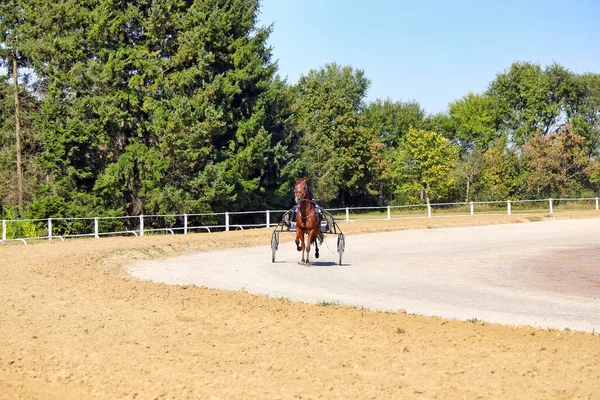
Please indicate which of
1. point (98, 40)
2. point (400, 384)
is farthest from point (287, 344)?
point (98, 40)

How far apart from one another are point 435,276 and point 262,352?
11.8 meters

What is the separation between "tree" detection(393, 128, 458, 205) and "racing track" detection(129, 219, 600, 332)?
43653mm

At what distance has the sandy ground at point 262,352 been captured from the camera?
26.0 feet

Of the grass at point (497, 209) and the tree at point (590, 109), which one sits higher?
the tree at point (590, 109)

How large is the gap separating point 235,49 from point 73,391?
139 ft

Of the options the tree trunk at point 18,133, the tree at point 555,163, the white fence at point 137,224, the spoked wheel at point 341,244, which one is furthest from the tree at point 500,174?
the spoked wheel at point 341,244

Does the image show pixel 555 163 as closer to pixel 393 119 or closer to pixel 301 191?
pixel 393 119

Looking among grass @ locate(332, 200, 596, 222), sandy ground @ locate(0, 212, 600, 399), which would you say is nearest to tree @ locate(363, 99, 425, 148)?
grass @ locate(332, 200, 596, 222)

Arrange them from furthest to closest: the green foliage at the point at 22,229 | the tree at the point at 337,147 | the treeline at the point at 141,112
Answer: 1. the tree at the point at 337,147
2. the treeline at the point at 141,112
3. the green foliage at the point at 22,229

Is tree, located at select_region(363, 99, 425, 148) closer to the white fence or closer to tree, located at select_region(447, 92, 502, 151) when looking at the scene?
tree, located at select_region(447, 92, 502, 151)

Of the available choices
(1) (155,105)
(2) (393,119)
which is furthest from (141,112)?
(2) (393,119)

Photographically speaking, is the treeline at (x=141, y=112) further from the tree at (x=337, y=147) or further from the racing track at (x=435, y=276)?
the tree at (x=337, y=147)

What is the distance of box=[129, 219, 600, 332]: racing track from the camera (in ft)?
46.5

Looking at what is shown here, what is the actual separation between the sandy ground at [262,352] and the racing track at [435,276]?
1856 millimetres
